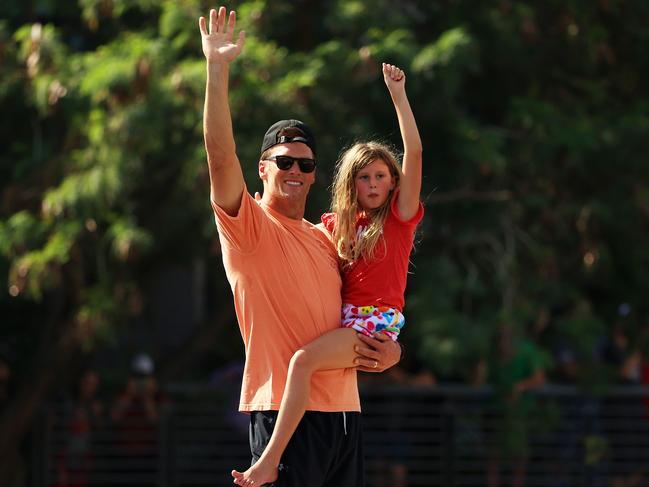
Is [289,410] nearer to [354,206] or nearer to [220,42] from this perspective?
[354,206]

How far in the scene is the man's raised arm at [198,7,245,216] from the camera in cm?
427

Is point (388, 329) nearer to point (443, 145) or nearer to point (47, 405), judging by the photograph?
point (443, 145)

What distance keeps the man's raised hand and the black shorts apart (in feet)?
4.01

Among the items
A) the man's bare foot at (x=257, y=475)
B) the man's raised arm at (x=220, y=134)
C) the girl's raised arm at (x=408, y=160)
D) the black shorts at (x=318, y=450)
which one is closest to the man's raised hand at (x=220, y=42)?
the man's raised arm at (x=220, y=134)

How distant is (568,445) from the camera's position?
11.8m

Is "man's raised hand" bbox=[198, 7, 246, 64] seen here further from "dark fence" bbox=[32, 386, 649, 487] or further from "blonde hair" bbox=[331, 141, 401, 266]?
"dark fence" bbox=[32, 386, 649, 487]

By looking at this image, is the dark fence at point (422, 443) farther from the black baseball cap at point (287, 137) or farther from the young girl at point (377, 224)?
the black baseball cap at point (287, 137)

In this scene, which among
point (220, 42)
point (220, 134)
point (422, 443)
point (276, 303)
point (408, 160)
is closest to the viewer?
point (220, 134)

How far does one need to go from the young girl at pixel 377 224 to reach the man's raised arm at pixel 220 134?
57cm

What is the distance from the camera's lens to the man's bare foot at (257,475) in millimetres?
4422

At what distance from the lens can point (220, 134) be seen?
4.26 m

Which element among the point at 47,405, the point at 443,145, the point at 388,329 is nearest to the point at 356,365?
the point at 388,329

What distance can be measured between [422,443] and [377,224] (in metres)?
7.76

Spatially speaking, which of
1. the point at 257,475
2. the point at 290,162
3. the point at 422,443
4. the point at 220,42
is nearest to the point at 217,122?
the point at 220,42
